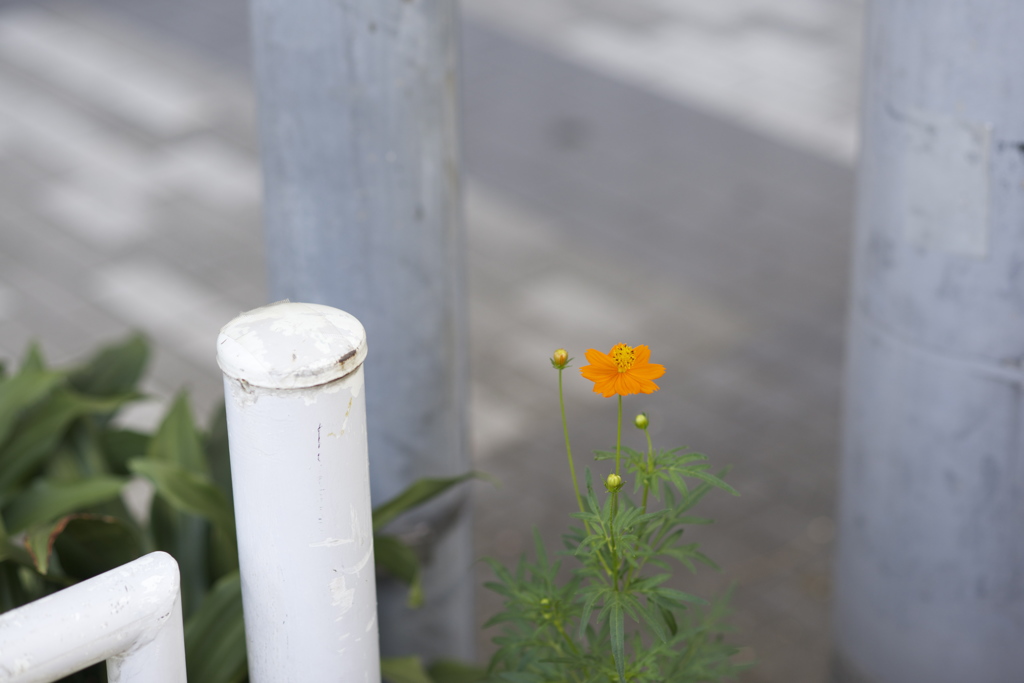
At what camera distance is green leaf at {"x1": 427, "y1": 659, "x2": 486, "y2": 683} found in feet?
6.73

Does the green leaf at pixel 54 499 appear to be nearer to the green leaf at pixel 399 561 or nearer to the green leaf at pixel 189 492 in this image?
the green leaf at pixel 189 492

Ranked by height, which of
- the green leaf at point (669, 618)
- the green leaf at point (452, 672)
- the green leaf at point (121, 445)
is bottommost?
the green leaf at point (452, 672)

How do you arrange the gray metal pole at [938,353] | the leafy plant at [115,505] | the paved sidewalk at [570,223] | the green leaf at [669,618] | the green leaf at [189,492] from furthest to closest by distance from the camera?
the paved sidewalk at [570,223], the green leaf at [189,492], the leafy plant at [115,505], the gray metal pole at [938,353], the green leaf at [669,618]

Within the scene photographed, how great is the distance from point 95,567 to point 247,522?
914mm

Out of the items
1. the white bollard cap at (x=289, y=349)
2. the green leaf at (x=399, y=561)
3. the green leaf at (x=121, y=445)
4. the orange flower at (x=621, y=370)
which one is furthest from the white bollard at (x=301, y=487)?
the green leaf at (x=121, y=445)

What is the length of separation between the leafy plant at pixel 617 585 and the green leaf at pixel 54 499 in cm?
98

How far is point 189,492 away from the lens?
2039mm

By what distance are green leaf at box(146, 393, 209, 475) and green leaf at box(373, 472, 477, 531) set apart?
54 centimetres

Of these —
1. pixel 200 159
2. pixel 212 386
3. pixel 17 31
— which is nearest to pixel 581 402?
pixel 212 386

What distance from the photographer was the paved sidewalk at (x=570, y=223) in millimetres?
3736

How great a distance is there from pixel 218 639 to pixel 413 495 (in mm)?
389

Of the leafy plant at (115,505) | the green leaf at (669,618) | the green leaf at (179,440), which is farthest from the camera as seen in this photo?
the green leaf at (179,440)

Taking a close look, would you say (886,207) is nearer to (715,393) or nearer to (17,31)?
(715,393)

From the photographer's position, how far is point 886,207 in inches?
70.9
